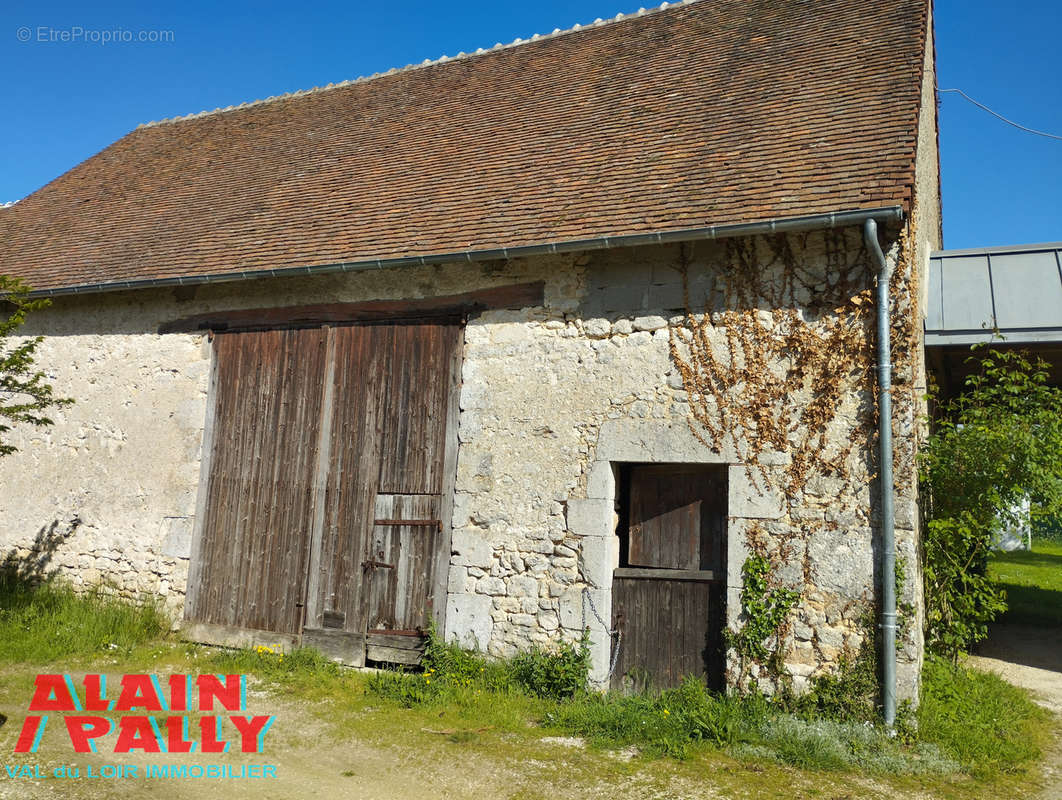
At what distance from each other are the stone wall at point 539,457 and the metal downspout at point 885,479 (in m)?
0.14

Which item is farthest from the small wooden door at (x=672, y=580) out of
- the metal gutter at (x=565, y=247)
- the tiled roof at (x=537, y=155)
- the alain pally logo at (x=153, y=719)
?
the alain pally logo at (x=153, y=719)

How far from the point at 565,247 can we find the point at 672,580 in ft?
8.54

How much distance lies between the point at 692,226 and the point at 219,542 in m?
5.06

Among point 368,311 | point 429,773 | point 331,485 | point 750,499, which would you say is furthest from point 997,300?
point 331,485

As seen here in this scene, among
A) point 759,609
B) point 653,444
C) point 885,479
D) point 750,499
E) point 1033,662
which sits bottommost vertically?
point 1033,662

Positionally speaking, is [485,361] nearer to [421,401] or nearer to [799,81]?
[421,401]

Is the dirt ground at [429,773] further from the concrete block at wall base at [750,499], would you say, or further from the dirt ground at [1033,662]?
the concrete block at wall base at [750,499]

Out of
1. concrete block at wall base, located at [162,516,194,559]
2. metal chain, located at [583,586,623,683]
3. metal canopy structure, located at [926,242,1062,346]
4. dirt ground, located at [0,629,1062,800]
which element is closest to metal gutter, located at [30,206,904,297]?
metal canopy structure, located at [926,242,1062,346]

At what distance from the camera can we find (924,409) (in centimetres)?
596

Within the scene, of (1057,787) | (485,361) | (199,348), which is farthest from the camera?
(199,348)

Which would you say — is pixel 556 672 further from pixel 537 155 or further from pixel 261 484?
pixel 537 155

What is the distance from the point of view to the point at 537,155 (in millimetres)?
7383

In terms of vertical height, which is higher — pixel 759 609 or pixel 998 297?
pixel 998 297

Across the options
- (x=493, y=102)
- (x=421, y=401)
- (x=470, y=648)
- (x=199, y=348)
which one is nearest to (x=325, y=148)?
(x=493, y=102)
